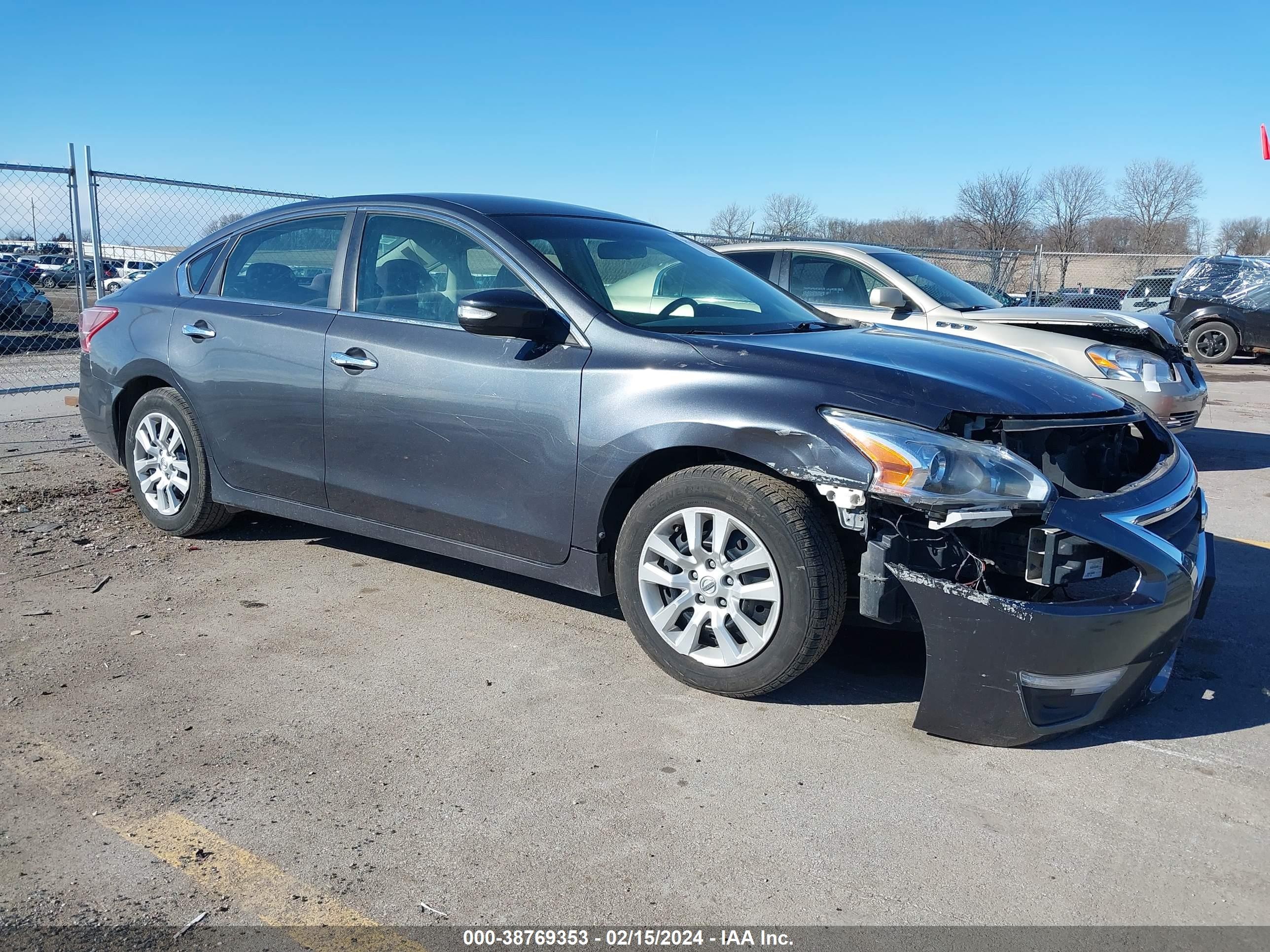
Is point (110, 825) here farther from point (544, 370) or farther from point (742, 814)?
point (544, 370)

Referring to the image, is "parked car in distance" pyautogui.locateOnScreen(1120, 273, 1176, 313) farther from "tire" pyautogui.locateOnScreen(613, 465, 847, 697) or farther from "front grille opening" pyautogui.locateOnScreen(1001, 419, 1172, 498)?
"tire" pyautogui.locateOnScreen(613, 465, 847, 697)

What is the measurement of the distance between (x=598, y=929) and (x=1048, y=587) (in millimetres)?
1666

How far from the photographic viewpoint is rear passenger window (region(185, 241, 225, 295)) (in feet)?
16.6

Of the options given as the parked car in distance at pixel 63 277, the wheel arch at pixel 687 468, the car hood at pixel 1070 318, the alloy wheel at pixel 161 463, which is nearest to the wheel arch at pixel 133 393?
the alloy wheel at pixel 161 463

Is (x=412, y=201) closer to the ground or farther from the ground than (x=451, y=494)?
farther from the ground

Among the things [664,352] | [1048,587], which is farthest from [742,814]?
[664,352]

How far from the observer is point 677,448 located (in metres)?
3.52

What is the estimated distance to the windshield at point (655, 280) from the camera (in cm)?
397

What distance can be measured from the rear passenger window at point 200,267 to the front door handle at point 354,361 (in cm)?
122

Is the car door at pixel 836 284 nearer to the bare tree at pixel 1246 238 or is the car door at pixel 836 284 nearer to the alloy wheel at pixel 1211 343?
the alloy wheel at pixel 1211 343

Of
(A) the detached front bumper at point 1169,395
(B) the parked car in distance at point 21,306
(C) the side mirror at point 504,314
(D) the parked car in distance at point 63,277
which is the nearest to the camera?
(C) the side mirror at point 504,314

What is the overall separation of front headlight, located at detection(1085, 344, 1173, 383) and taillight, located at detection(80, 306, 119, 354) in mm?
6389

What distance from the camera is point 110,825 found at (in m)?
2.65

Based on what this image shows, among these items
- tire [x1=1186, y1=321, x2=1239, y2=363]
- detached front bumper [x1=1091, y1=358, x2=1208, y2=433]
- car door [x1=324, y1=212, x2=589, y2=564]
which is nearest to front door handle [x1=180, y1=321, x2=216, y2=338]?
car door [x1=324, y1=212, x2=589, y2=564]
